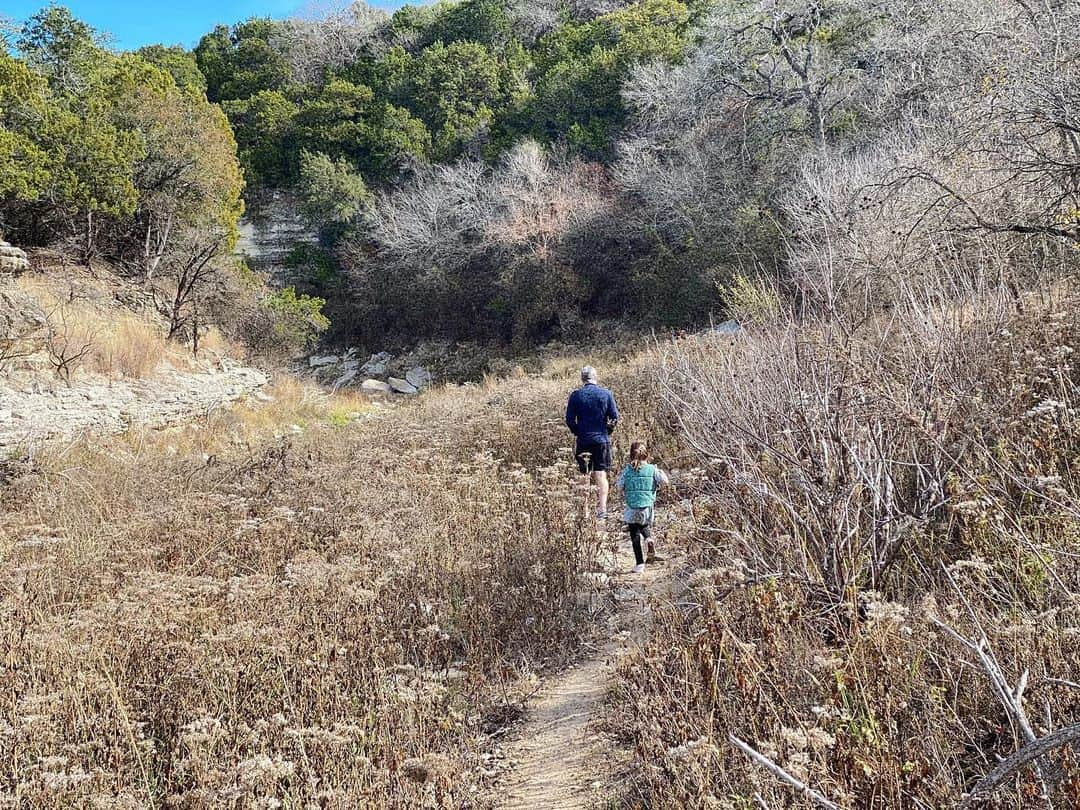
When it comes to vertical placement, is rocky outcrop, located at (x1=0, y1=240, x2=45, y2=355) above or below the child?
above

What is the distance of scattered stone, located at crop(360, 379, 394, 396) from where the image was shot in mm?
19891

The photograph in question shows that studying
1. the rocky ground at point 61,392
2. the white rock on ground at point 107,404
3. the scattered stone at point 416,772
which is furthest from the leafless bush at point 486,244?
the scattered stone at point 416,772

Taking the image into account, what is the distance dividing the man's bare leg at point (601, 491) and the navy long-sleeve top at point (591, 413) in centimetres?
35

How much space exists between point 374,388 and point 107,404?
34.1 ft

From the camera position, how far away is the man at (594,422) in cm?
701

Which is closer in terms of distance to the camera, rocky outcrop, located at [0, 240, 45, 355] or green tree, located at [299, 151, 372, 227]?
rocky outcrop, located at [0, 240, 45, 355]

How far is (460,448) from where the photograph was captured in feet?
29.6

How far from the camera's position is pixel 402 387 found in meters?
20.9

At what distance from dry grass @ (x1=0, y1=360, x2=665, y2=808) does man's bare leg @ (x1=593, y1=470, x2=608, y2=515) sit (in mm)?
446

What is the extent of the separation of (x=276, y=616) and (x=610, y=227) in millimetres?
19547

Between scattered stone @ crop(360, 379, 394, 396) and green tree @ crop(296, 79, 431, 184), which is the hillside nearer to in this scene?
scattered stone @ crop(360, 379, 394, 396)

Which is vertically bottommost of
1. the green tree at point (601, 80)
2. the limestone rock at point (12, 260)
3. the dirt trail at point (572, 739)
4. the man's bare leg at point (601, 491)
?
the dirt trail at point (572, 739)

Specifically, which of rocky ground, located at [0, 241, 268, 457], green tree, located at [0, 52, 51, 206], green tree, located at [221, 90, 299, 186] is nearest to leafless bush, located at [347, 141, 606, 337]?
green tree, located at [221, 90, 299, 186]

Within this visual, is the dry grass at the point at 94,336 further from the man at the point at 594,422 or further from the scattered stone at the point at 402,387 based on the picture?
the man at the point at 594,422
